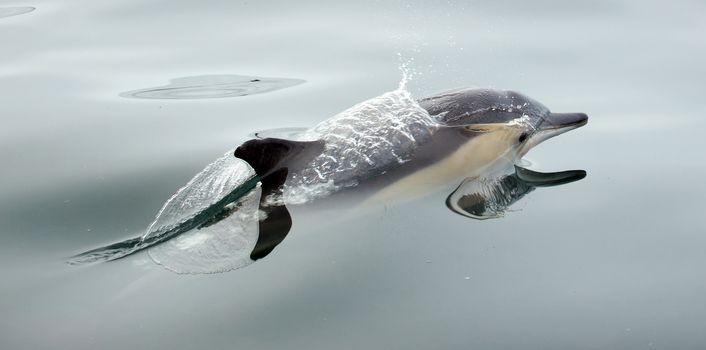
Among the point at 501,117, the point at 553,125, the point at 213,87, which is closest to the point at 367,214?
the point at 501,117

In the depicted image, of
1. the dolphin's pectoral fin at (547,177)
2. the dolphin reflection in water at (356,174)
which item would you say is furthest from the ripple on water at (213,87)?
the dolphin's pectoral fin at (547,177)

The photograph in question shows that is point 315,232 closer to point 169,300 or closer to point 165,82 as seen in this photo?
point 169,300

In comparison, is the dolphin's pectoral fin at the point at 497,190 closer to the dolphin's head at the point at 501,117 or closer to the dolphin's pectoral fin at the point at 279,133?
the dolphin's head at the point at 501,117

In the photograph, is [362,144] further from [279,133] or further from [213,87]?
[213,87]

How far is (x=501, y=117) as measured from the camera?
20.5 feet

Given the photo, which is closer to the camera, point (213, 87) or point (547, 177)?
point (547, 177)

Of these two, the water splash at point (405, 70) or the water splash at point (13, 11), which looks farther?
the water splash at point (13, 11)

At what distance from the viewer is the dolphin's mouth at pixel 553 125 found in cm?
655

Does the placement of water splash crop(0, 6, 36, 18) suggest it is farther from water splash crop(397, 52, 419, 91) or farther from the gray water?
water splash crop(397, 52, 419, 91)

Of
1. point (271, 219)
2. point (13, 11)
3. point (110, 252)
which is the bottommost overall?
point (110, 252)

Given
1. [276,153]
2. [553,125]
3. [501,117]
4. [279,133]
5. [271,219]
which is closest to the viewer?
[271,219]

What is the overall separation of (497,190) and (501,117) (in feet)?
1.59

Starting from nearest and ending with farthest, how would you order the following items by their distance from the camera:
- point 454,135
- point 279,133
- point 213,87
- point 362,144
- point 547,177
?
point 362,144 → point 454,135 → point 547,177 → point 279,133 → point 213,87

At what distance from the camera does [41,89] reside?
8.27m
